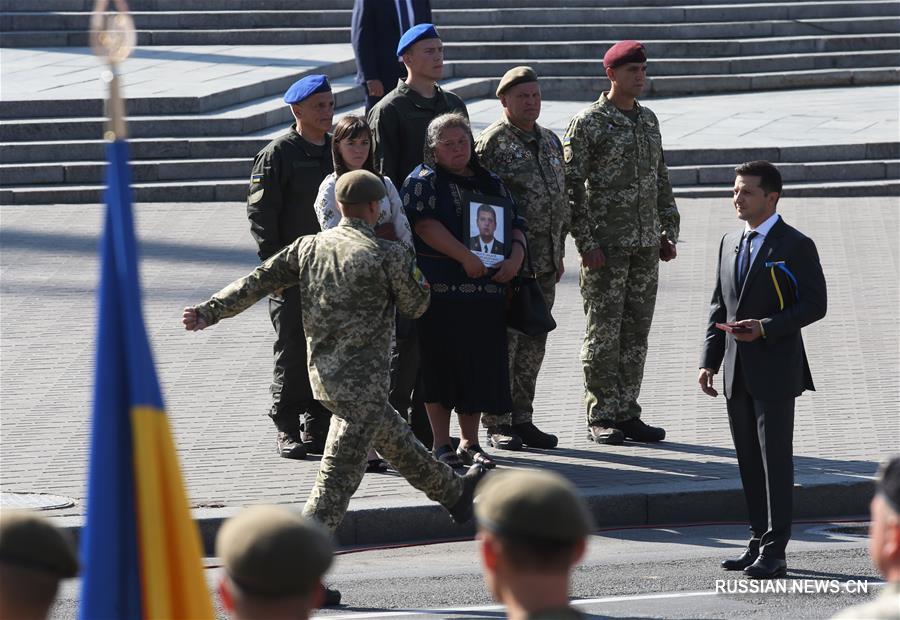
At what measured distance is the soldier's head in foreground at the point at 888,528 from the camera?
2.98 metres

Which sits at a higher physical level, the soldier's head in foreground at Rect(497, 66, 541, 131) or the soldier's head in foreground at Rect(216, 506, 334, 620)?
the soldier's head in foreground at Rect(497, 66, 541, 131)

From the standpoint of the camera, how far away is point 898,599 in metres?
Result: 2.90

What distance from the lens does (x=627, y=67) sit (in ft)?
28.6

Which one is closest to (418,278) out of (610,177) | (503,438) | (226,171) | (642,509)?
(642,509)

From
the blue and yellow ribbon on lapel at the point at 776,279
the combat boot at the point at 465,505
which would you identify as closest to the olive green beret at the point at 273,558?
the combat boot at the point at 465,505

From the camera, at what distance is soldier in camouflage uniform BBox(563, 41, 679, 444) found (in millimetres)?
8773

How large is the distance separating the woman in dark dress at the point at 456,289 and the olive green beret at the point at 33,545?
5031 millimetres

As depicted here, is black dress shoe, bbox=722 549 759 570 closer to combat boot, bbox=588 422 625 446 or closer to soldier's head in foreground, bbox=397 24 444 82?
combat boot, bbox=588 422 625 446

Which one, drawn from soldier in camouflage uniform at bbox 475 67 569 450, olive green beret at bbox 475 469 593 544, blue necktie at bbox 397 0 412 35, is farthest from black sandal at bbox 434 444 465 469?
blue necktie at bbox 397 0 412 35

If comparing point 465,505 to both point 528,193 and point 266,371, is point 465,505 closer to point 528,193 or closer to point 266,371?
point 528,193

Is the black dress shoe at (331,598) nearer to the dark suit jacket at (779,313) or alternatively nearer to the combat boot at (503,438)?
the dark suit jacket at (779,313)

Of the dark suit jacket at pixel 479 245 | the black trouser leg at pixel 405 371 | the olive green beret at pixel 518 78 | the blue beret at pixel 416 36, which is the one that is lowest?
the black trouser leg at pixel 405 371

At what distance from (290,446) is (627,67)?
2.84 m

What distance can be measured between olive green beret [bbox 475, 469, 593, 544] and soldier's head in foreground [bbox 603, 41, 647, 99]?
5883mm
